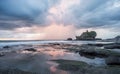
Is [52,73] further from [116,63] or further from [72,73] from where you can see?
[116,63]

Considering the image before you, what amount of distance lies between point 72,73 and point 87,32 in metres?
167

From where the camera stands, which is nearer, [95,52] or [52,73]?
[52,73]

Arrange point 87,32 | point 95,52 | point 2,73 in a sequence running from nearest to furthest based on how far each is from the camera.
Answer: point 2,73 < point 95,52 < point 87,32

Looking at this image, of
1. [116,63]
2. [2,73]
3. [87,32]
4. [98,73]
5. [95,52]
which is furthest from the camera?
[87,32]

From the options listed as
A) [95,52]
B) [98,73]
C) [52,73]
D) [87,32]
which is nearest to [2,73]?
[52,73]

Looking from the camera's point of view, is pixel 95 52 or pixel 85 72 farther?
pixel 95 52

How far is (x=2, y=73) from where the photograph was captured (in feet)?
46.0

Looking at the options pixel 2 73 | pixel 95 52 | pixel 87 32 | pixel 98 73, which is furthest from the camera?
pixel 87 32

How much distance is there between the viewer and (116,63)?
2106 cm

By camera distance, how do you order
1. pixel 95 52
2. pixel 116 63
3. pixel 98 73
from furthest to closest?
pixel 95 52, pixel 116 63, pixel 98 73

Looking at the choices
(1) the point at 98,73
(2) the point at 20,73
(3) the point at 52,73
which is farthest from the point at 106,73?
(2) the point at 20,73

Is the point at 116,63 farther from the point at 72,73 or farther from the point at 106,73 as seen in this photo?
the point at 72,73

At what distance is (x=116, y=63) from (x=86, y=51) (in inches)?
617

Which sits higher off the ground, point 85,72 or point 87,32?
point 87,32
